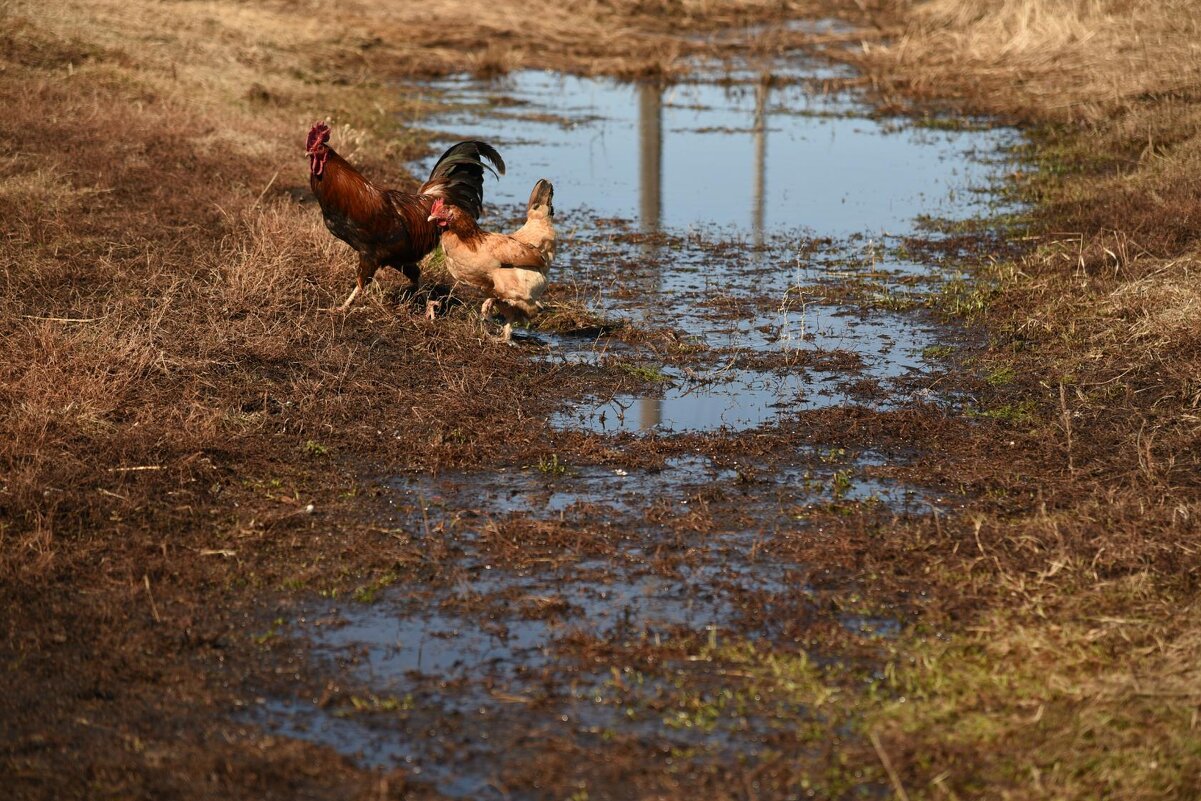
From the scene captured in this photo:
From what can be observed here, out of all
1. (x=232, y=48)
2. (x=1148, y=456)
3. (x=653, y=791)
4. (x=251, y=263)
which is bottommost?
(x=653, y=791)

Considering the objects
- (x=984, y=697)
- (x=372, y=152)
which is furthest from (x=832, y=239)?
(x=984, y=697)

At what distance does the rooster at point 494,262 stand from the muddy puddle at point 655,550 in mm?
365

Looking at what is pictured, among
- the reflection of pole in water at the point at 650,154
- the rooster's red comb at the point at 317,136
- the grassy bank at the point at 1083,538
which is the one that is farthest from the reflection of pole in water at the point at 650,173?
the rooster's red comb at the point at 317,136

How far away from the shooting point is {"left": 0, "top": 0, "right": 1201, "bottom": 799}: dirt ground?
409 cm

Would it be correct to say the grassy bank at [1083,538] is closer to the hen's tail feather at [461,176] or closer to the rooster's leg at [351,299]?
the hen's tail feather at [461,176]

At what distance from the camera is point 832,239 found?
11617mm

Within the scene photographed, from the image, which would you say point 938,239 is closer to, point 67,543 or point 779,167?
point 779,167

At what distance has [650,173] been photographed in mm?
14609

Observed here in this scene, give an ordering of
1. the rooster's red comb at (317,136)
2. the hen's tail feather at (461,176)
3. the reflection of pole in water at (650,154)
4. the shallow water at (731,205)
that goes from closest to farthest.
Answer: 1. the shallow water at (731,205)
2. the rooster's red comb at (317,136)
3. the hen's tail feather at (461,176)
4. the reflection of pole in water at (650,154)

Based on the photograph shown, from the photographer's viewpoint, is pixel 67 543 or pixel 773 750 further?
pixel 67 543

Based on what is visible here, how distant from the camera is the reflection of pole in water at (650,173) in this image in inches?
295

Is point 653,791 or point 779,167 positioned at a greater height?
point 779,167

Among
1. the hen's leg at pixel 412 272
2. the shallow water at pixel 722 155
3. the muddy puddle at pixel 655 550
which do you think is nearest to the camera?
the muddy puddle at pixel 655 550

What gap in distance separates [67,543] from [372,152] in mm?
8840
